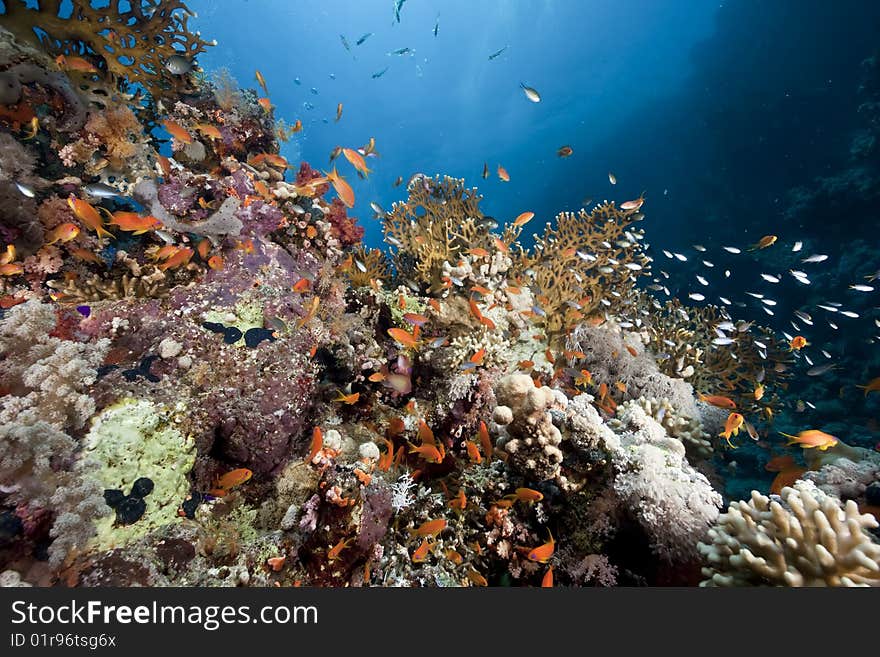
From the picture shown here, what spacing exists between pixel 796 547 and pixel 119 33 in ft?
37.0

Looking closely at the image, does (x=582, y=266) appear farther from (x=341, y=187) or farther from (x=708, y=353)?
(x=341, y=187)

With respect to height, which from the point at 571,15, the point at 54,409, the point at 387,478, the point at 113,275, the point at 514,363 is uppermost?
the point at 571,15

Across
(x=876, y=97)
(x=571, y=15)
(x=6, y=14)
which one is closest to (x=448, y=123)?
(x=571, y=15)

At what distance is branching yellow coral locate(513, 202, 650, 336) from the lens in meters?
6.78

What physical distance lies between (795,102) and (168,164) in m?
43.1

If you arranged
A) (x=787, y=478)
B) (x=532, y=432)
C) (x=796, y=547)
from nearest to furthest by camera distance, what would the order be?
(x=796, y=547) < (x=532, y=432) < (x=787, y=478)

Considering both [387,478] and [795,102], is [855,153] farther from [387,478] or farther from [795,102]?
[387,478]

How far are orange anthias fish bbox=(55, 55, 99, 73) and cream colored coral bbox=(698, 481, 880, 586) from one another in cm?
898

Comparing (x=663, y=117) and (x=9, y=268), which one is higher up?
(x=663, y=117)

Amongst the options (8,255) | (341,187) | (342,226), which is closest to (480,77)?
(342,226)

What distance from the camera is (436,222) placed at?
7.66m

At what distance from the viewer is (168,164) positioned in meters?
5.64

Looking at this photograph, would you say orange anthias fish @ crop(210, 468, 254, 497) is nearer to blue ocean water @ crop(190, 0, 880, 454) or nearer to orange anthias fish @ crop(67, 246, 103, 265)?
orange anthias fish @ crop(67, 246, 103, 265)

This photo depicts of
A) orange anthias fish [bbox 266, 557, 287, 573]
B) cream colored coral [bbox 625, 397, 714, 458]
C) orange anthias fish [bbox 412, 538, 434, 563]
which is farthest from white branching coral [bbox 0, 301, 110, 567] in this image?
cream colored coral [bbox 625, 397, 714, 458]
